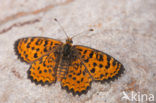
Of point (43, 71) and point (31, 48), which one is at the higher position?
point (31, 48)

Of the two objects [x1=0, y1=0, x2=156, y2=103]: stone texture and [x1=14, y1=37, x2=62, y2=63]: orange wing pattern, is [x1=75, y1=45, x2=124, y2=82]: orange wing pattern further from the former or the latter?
[x1=14, y1=37, x2=62, y2=63]: orange wing pattern

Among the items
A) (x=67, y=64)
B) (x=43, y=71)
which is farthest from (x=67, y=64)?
(x=43, y=71)

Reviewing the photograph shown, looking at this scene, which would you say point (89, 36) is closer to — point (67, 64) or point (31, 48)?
point (67, 64)

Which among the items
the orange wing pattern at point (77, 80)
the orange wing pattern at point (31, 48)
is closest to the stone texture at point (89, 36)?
the orange wing pattern at point (77, 80)

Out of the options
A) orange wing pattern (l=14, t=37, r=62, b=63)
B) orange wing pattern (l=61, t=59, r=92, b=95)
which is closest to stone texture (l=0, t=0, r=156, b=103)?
orange wing pattern (l=61, t=59, r=92, b=95)

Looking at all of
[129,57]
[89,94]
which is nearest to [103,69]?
[89,94]

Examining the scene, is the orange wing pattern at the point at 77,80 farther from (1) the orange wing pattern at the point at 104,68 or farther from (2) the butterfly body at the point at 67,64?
(1) the orange wing pattern at the point at 104,68
